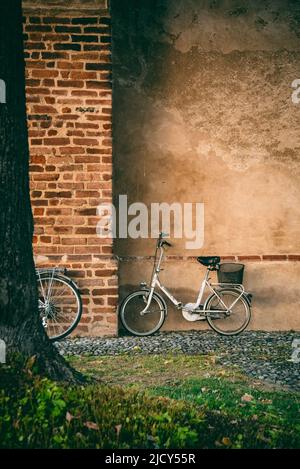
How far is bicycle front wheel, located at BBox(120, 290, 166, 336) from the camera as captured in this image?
297 inches

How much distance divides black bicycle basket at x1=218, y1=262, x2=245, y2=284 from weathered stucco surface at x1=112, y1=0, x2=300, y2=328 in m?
0.38

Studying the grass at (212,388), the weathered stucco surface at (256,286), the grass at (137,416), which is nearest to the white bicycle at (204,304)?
the weathered stucco surface at (256,286)

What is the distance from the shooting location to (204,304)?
767 cm

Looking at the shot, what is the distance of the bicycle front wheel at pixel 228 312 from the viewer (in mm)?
7598

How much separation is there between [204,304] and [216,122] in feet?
8.12

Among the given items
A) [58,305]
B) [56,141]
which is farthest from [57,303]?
[56,141]

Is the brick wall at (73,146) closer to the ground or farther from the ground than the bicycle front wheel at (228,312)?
farther from the ground

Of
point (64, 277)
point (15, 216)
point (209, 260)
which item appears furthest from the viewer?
point (209, 260)

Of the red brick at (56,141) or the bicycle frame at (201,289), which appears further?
the bicycle frame at (201,289)

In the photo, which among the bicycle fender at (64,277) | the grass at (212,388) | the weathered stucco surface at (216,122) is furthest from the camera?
the weathered stucco surface at (216,122)

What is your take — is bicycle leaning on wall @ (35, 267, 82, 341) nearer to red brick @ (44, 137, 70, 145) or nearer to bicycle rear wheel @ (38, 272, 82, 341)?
bicycle rear wheel @ (38, 272, 82, 341)

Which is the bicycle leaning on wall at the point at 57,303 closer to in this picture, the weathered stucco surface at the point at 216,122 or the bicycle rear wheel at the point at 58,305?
the bicycle rear wheel at the point at 58,305

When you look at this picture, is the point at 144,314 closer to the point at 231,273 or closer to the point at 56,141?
the point at 231,273

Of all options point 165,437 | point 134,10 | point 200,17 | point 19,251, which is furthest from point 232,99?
point 165,437
